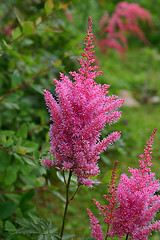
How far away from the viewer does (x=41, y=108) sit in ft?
7.03

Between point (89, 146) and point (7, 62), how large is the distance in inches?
47.3

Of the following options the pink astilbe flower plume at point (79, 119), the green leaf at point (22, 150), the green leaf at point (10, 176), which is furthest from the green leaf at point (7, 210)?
the pink astilbe flower plume at point (79, 119)

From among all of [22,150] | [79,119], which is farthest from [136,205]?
[22,150]

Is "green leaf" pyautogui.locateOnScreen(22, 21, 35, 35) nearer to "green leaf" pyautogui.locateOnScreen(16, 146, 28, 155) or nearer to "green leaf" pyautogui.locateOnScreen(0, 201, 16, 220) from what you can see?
"green leaf" pyautogui.locateOnScreen(16, 146, 28, 155)

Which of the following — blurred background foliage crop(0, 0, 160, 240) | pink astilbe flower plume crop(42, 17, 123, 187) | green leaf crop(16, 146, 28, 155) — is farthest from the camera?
blurred background foliage crop(0, 0, 160, 240)

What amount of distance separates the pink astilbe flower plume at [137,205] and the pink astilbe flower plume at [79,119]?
0.11 m

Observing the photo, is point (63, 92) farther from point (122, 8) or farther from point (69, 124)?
point (122, 8)

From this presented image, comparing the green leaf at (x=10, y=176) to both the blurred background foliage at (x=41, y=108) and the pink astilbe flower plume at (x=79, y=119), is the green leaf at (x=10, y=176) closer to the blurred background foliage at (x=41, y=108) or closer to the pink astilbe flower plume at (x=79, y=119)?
the blurred background foliage at (x=41, y=108)

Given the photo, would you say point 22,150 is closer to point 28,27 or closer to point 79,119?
point 79,119

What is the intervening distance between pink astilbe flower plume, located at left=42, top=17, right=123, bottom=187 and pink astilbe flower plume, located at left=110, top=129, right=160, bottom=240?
11 centimetres

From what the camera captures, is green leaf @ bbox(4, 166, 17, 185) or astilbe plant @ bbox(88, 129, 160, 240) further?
green leaf @ bbox(4, 166, 17, 185)

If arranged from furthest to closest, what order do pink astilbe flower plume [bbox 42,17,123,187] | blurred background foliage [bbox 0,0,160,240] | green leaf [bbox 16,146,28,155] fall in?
1. blurred background foliage [bbox 0,0,160,240]
2. green leaf [bbox 16,146,28,155]
3. pink astilbe flower plume [bbox 42,17,123,187]

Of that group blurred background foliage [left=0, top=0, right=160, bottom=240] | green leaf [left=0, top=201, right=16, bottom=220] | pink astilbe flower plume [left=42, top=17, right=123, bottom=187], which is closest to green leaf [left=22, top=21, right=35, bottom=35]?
blurred background foliage [left=0, top=0, right=160, bottom=240]

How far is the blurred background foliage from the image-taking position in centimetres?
129
